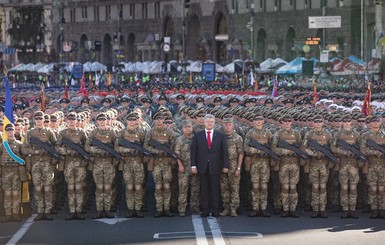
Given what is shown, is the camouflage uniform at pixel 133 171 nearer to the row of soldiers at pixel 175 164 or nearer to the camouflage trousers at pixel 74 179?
the row of soldiers at pixel 175 164

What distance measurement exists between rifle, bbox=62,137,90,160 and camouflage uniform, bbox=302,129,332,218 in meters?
3.76

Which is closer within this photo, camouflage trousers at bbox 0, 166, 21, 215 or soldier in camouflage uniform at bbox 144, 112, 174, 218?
camouflage trousers at bbox 0, 166, 21, 215

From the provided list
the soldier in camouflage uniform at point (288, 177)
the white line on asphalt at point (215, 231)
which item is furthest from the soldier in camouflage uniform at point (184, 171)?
the soldier in camouflage uniform at point (288, 177)

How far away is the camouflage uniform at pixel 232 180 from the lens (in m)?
22.1

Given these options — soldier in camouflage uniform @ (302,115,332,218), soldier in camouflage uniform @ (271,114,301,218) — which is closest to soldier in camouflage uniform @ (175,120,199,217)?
soldier in camouflage uniform @ (271,114,301,218)

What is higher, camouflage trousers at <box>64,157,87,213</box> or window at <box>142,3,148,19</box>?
window at <box>142,3,148,19</box>

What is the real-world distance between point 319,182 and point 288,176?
1.83 feet

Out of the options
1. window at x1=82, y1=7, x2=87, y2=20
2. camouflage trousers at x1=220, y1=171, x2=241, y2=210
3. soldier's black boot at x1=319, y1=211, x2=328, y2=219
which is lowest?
soldier's black boot at x1=319, y1=211, x2=328, y2=219

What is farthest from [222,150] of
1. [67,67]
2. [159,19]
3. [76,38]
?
[76,38]

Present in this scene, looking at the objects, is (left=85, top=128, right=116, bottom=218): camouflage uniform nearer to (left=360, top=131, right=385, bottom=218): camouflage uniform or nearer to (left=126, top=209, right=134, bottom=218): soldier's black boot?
(left=126, top=209, right=134, bottom=218): soldier's black boot

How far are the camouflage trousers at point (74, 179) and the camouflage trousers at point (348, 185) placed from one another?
448 cm

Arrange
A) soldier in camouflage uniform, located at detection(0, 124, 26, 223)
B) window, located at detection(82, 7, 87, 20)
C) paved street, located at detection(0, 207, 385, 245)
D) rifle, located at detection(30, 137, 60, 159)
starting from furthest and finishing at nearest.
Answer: window, located at detection(82, 7, 87, 20) < rifle, located at detection(30, 137, 60, 159) < soldier in camouflage uniform, located at detection(0, 124, 26, 223) < paved street, located at detection(0, 207, 385, 245)

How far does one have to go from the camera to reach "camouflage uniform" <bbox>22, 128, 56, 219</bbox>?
72.1ft

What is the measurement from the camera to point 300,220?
21766 mm
